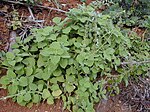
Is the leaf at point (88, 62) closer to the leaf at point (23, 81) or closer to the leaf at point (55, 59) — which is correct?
the leaf at point (55, 59)

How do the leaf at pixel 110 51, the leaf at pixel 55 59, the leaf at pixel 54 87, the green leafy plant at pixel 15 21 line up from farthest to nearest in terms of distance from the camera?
the green leafy plant at pixel 15 21, the leaf at pixel 110 51, the leaf at pixel 54 87, the leaf at pixel 55 59

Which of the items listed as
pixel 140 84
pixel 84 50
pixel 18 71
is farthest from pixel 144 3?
pixel 18 71

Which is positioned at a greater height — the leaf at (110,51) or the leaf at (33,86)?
the leaf at (110,51)

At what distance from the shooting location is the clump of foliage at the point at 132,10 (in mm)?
2689

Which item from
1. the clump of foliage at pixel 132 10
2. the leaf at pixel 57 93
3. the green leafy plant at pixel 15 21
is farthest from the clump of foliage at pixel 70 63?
the clump of foliage at pixel 132 10

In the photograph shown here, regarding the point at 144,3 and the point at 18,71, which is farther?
the point at 144,3

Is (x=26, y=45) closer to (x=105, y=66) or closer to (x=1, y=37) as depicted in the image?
(x=1, y=37)

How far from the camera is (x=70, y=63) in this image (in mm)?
2027

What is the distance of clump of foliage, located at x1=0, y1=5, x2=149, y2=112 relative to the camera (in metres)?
2.00

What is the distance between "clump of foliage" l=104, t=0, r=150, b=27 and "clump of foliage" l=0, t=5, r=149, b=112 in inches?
19.0

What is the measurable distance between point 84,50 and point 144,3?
3.33 feet

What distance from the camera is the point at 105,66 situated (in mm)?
2150

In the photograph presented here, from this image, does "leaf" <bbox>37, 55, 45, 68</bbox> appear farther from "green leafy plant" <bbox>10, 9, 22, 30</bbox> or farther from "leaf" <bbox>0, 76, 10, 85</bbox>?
"green leafy plant" <bbox>10, 9, 22, 30</bbox>

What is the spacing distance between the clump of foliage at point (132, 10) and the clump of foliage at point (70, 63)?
1.59 feet
